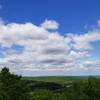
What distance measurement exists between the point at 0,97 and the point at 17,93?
4.58 m

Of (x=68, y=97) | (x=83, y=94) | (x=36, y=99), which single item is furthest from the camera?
(x=36, y=99)

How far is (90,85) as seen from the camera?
93.2 metres

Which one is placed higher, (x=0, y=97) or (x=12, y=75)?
(x=12, y=75)

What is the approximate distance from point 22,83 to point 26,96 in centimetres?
382

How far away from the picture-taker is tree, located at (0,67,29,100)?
244 ft

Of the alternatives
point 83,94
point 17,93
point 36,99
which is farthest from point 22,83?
point 36,99

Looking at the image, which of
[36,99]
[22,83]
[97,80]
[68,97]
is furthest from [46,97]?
[22,83]

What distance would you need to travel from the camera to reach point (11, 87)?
74625 mm

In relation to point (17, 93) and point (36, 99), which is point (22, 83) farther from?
point (36, 99)

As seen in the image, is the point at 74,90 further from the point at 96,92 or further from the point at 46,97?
the point at 46,97

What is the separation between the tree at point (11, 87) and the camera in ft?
244

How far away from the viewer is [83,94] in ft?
297

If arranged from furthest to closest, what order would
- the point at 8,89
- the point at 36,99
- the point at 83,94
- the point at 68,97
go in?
the point at 36,99, the point at 68,97, the point at 83,94, the point at 8,89

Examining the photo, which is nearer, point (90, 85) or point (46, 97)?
point (90, 85)
